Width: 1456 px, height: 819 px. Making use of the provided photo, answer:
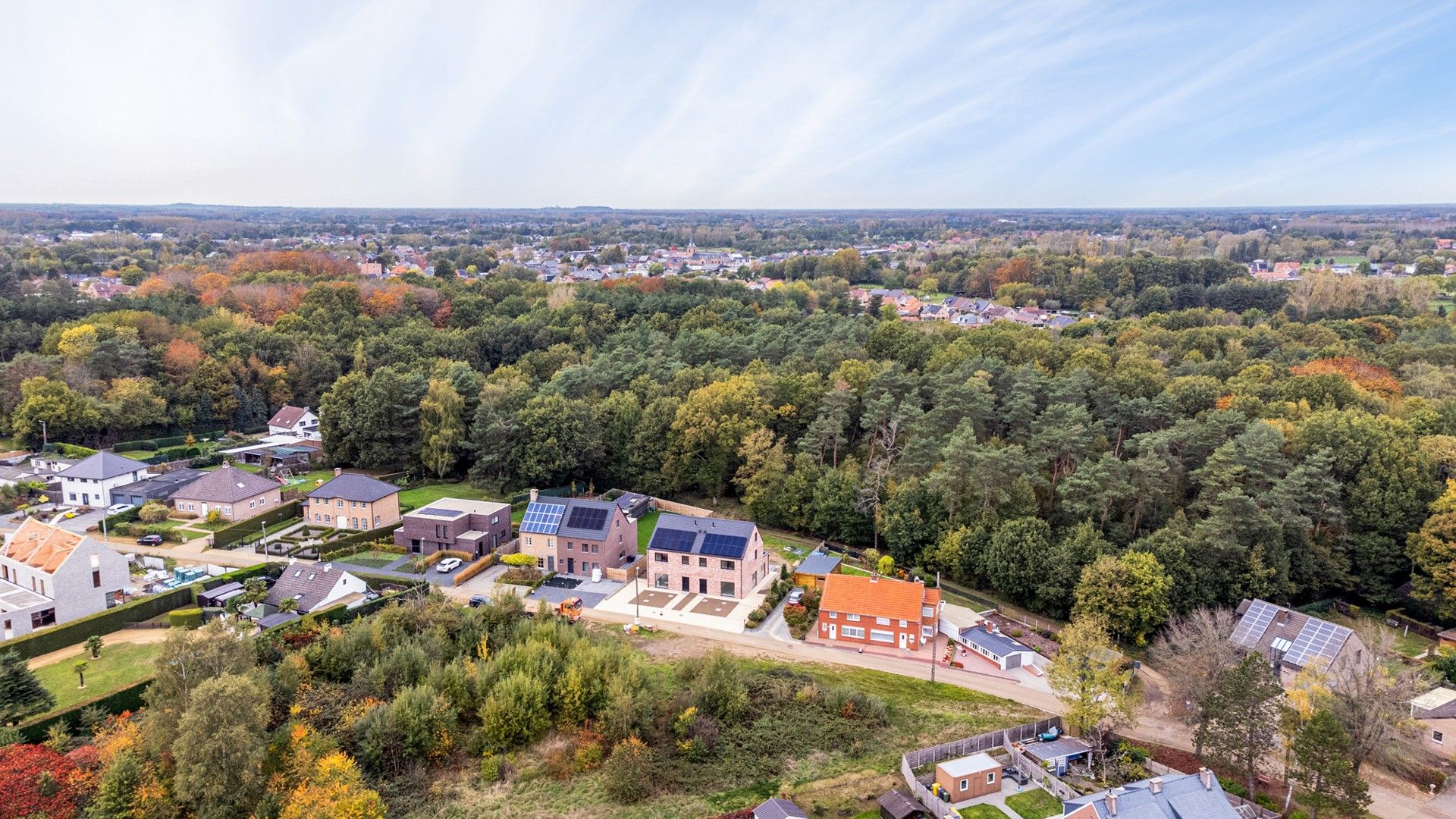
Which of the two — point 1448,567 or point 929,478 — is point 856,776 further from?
point 1448,567

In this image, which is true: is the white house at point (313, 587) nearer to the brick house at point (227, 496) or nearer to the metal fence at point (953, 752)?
the brick house at point (227, 496)

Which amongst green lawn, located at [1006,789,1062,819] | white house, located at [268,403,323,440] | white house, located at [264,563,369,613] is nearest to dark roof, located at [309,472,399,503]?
white house, located at [264,563,369,613]

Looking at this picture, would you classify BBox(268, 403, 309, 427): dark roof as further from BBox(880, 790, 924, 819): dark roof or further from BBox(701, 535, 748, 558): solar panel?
BBox(880, 790, 924, 819): dark roof

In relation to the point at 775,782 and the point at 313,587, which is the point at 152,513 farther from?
the point at 775,782

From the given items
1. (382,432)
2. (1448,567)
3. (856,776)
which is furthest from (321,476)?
(1448,567)

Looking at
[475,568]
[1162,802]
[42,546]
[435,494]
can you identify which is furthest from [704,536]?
[42,546]

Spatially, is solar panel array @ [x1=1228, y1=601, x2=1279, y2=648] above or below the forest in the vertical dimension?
below

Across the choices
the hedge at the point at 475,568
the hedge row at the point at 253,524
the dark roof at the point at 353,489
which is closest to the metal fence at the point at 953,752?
the hedge at the point at 475,568
